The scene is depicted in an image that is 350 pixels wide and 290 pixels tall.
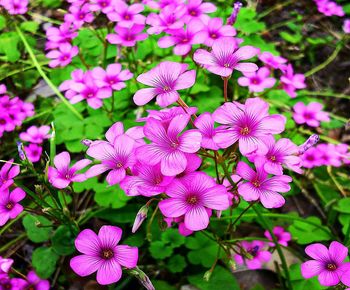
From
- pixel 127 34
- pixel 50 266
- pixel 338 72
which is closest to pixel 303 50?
pixel 338 72

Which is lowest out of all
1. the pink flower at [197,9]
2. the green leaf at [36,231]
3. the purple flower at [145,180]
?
the green leaf at [36,231]

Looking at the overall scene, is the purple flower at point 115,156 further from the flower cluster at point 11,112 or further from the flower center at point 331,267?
the flower cluster at point 11,112

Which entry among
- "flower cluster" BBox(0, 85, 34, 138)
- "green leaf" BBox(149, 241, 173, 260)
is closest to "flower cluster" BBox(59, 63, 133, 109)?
"flower cluster" BBox(0, 85, 34, 138)

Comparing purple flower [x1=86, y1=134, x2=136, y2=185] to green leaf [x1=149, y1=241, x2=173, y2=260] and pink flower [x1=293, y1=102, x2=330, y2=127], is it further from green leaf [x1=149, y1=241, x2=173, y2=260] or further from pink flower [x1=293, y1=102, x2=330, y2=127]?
pink flower [x1=293, y1=102, x2=330, y2=127]

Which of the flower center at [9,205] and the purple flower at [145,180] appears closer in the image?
the purple flower at [145,180]

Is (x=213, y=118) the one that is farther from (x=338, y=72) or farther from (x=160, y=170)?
(x=338, y=72)

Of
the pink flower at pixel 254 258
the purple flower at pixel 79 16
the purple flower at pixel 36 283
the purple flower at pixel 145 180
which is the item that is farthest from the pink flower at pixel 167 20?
the purple flower at pixel 36 283

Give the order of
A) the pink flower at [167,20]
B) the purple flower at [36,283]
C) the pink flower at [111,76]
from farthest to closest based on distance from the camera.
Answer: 1. the pink flower at [111,76]
2. the pink flower at [167,20]
3. the purple flower at [36,283]

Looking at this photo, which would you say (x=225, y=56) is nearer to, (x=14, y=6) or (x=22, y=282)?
(x=22, y=282)
